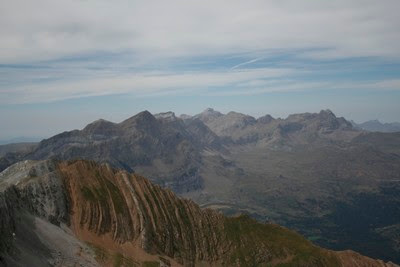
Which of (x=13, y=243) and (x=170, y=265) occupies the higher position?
(x=13, y=243)

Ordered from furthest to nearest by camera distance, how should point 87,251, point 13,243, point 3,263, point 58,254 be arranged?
point 87,251 < point 58,254 < point 13,243 < point 3,263

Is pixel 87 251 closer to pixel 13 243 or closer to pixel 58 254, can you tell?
pixel 58 254

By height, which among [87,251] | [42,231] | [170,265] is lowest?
[170,265]

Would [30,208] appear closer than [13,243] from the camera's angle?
No

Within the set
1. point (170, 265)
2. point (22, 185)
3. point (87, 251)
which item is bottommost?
point (170, 265)

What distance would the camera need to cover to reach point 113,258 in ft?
586

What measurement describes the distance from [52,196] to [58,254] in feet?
167

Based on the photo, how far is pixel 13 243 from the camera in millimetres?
126938

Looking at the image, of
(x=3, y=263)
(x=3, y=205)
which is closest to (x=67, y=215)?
(x=3, y=205)

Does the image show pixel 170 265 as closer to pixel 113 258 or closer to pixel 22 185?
pixel 113 258

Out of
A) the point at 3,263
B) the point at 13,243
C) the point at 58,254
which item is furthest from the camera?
the point at 58,254

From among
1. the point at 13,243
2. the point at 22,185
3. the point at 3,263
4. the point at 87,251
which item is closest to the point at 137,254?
the point at 87,251

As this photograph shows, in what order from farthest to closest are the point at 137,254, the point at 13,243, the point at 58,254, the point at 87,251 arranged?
the point at 137,254
the point at 87,251
the point at 58,254
the point at 13,243

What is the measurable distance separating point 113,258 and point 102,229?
23.8 m
